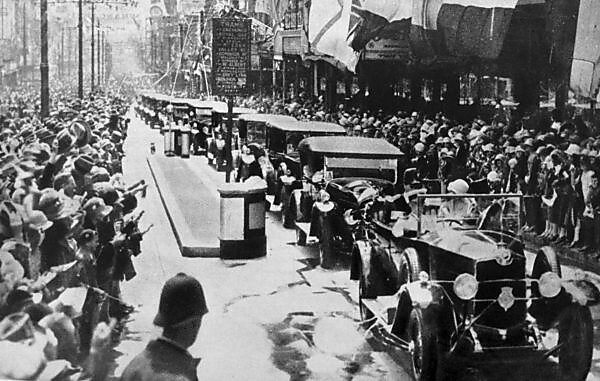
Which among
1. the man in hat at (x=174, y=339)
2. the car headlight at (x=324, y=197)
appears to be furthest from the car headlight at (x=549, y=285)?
the car headlight at (x=324, y=197)

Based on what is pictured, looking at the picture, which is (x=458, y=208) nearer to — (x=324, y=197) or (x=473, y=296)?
(x=473, y=296)

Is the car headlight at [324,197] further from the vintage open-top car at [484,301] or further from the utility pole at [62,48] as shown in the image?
the utility pole at [62,48]

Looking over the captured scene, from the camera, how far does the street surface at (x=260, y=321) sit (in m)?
4.93

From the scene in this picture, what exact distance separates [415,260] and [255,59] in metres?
4.73

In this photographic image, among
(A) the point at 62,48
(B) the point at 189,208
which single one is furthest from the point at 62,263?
(A) the point at 62,48

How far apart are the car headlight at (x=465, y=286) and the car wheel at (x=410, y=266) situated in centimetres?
50

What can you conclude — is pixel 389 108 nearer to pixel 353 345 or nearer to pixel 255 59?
pixel 255 59

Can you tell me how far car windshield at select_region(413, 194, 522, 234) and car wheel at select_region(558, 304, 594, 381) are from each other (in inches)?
27.6

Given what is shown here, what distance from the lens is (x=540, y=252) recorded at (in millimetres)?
4992

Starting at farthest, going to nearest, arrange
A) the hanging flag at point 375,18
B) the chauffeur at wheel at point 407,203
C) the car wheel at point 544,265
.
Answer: the hanging flag at point 375,18 < the chauffeur at wheel at point 407,203 < the car wheel at point 544,265

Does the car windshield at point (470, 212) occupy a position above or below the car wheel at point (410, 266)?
above

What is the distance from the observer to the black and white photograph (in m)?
4.68

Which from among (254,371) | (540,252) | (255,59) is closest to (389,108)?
(255,59)

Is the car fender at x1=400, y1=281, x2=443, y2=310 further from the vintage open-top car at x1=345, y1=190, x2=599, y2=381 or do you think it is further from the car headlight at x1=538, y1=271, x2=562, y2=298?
the car headlight at x1=538, y1=271, x2=562, y2=298
